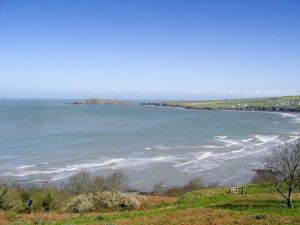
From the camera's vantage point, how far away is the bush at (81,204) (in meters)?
28.9

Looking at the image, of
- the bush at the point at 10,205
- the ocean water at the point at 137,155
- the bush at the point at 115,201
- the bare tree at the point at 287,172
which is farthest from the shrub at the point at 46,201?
the ocean water at the point at 137,155

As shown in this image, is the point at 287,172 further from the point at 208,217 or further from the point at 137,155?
the point at 137,155

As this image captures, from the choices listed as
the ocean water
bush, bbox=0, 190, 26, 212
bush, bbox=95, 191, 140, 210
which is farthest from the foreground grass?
the ocean water

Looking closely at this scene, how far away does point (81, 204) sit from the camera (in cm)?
2900

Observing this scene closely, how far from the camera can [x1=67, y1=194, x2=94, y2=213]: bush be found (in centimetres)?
2886

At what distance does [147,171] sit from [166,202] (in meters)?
25.5

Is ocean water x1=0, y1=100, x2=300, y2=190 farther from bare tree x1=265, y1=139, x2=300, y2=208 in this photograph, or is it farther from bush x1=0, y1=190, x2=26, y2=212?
bush x1=0, y1=190, x2=26, y2=212

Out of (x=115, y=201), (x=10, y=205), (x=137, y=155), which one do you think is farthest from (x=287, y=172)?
(x=137, y=155)

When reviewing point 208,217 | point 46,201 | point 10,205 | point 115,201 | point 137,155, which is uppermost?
point 208,217

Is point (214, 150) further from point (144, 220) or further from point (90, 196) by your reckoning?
point (144, 220)

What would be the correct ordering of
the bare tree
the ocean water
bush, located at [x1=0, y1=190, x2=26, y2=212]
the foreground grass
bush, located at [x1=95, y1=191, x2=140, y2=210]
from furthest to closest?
1. the ocean water
2. bush, located at [x1=95, y1=191, x2=140, y2=210]
3. bush, located at [x1=0, y1=190, x2=26, y2=212]
4. the bare tree
5. the foreground grass

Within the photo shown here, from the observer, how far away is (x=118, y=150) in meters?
74.9

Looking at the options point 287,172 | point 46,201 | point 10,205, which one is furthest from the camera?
point 46,201

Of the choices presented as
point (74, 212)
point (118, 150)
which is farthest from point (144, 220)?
point (118, 150)
